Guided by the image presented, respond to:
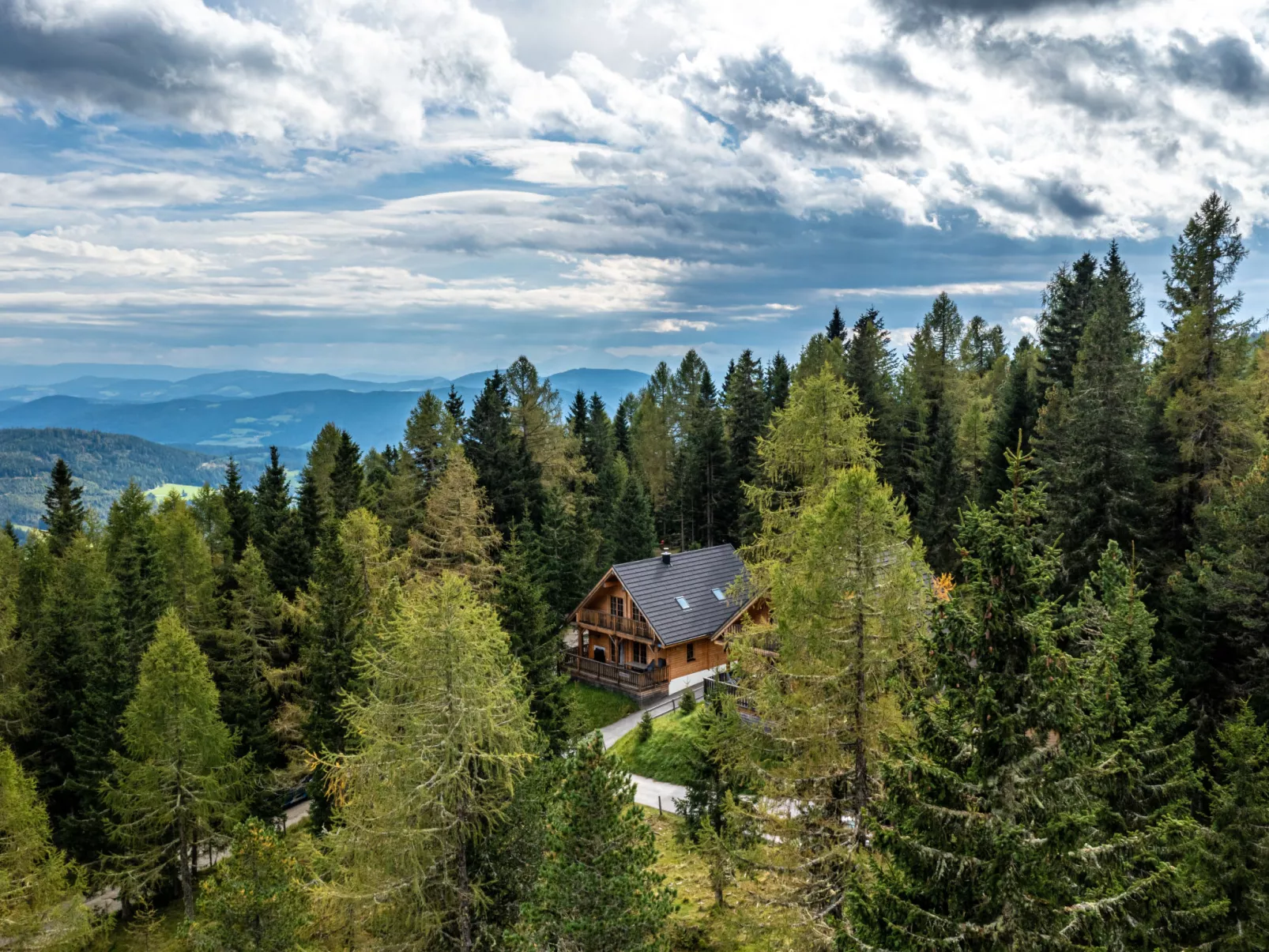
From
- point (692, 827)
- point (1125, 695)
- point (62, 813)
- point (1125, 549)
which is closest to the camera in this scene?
point (1125, 695)

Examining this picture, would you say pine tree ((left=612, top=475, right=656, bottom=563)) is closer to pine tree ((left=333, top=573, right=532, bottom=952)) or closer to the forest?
the forest

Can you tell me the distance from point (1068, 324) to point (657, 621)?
31800 mm

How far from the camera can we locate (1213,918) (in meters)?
15.2

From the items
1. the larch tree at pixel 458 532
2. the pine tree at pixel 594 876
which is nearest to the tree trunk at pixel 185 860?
the larch tree at pixel 458 532

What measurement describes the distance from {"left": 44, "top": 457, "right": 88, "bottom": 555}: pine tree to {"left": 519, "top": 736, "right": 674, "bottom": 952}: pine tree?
1826 inches

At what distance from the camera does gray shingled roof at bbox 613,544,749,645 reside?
42125 mm

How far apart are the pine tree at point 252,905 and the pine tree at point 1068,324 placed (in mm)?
42708

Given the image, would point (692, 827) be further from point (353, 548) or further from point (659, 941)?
point (353, 548)

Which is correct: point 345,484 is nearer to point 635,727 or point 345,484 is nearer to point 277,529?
point 277,529

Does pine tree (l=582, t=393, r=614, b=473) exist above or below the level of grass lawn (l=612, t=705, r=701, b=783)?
above

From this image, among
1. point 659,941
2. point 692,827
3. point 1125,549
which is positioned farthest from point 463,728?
point 1125,549

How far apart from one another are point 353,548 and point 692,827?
19.9 metres

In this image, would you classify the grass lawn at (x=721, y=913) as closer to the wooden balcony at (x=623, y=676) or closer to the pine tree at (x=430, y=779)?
the pine tree at (x=430, y=779)

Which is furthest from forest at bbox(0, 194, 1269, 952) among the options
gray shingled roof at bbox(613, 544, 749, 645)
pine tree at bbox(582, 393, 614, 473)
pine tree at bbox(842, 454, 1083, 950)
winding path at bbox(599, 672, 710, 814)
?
pine tree at bbox(582, 393, 614, 473)
